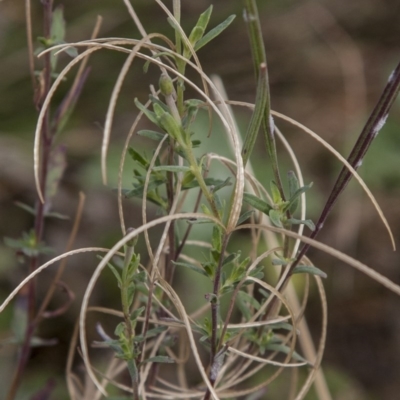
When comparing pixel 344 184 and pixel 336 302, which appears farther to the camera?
pixel 336 302

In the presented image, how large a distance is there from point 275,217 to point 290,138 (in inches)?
39.8

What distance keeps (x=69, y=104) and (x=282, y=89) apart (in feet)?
3.34

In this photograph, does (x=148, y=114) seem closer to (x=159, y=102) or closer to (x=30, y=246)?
(x=159, y=102)

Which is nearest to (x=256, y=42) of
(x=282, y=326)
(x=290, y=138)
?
(x=282, y=326)

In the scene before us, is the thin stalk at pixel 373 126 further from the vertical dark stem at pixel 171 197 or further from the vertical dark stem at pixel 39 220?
the vertical dark stem at pixel 39 220

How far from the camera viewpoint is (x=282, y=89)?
1520 mm

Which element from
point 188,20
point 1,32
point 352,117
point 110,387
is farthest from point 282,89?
point 110,387

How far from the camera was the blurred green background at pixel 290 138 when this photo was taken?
1152 millimetres

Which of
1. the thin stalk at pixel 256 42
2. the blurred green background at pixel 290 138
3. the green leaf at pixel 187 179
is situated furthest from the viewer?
the blurred green background at pixel 290 138

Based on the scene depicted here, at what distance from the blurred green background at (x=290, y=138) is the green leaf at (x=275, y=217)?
2.16 ft

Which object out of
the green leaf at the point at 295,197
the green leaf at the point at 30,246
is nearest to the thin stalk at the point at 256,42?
the green leaf at the point at 295,197

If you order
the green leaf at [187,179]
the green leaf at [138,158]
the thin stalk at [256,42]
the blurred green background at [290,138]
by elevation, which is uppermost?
the thin stalk at [256,42]

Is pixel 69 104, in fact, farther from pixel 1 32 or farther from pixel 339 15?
pixel 339 15

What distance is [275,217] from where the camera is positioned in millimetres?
413
